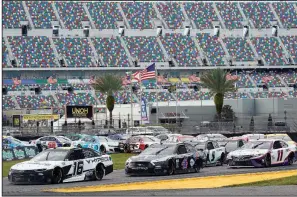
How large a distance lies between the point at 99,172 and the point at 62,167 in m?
2.09

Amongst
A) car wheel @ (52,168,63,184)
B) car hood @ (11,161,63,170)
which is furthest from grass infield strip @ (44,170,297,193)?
→ car hood @ (11,161,63,170)

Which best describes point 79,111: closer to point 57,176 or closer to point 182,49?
point 57,176

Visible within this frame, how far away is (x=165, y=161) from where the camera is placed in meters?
29.7

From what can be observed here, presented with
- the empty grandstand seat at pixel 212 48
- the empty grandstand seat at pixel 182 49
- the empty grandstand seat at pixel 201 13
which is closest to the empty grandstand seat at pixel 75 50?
the empty grandstand seat at pixel 182 49

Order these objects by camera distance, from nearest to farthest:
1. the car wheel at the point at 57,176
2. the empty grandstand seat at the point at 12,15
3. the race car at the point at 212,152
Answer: the car wheel at the point at 57,176
the race car at the point at 212,152
the empty grandstand seat at the point at 12,15

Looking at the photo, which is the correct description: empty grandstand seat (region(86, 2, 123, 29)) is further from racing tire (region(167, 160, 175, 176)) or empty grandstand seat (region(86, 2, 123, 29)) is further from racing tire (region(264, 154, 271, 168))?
racing tire (region(167, 160, 175, 176))

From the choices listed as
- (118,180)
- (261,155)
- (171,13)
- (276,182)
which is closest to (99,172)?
(118,180)

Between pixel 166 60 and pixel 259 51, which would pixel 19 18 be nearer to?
pixel 166 60

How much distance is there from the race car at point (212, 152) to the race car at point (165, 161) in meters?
3.59

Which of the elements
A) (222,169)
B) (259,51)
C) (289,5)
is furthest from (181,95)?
(222,169)

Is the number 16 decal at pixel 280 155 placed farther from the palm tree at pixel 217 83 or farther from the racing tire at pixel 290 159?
the palm tree at pixel 217 83

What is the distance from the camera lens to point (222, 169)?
109 ft

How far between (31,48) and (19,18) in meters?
5.91

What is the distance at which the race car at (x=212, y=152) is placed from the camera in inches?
1394
